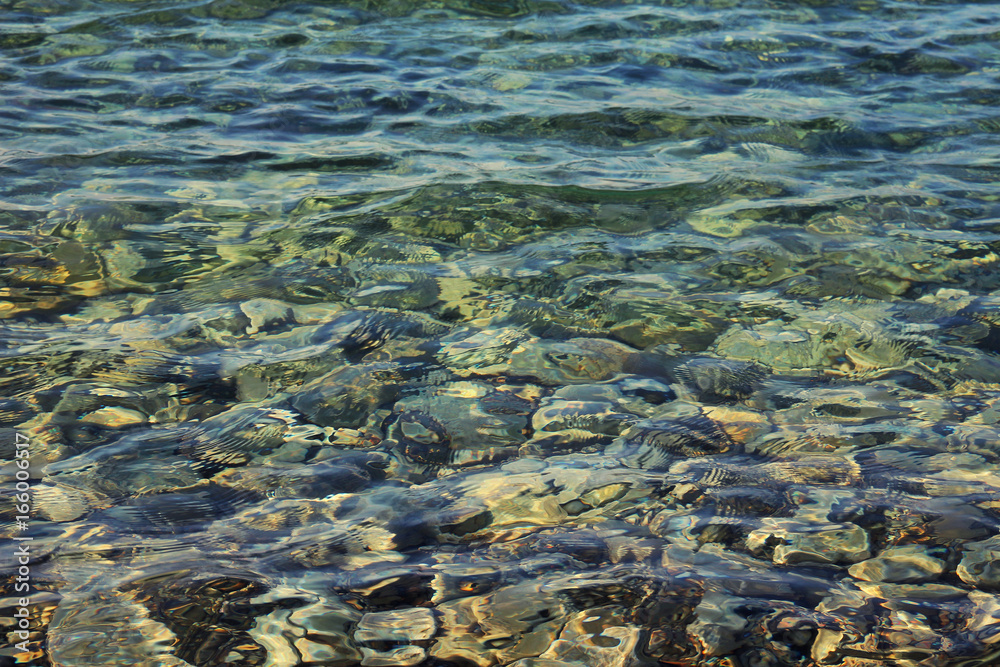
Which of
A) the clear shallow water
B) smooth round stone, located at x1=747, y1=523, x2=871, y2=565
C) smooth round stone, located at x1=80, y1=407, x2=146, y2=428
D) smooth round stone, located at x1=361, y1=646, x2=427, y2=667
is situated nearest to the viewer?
smooth round stone, located at x1=361, y1=646, x2=427, y2=667

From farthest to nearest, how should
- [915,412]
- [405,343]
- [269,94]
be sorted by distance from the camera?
[269,94], [405,343], [915,412]

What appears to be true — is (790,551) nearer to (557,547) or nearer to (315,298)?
(557,547)

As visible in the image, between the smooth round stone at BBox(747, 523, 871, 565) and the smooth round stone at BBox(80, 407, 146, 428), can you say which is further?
the smooth round stone at BBox(80, 407, 146, 428)

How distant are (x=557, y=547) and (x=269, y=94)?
14.3ft

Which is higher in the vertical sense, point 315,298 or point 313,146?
point 313,146

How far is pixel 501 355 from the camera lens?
10.5 feet

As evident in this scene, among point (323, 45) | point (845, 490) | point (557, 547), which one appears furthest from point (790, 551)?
point (323, 45)

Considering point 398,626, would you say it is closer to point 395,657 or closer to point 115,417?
point 395,657

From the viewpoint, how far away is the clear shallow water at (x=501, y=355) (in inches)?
81.3

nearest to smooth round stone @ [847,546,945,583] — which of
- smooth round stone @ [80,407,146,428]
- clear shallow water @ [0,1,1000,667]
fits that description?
clear shallow water @ [0,1,1000,667]

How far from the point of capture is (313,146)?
5.02 meters

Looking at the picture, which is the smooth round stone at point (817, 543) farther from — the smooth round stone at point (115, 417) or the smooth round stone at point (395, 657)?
the smooth round stone at point (115, 417)

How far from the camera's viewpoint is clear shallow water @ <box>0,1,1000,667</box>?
6.77ft

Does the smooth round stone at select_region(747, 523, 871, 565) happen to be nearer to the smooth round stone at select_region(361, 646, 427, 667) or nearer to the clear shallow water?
the clear shallow water
